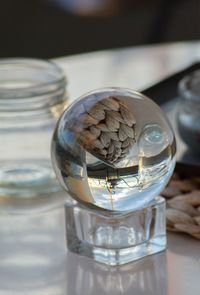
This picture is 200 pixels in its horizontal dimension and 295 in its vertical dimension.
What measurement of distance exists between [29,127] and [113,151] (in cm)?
21

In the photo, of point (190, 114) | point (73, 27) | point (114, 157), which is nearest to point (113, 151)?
point (114, 157)

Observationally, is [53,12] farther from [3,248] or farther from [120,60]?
[3,248]

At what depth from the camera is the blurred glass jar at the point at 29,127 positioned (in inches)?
27.9

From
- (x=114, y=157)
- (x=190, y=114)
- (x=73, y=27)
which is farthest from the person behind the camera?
(x=73, y=27)

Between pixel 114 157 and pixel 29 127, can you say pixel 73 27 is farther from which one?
pixel 114 157

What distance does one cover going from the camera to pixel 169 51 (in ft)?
3.68

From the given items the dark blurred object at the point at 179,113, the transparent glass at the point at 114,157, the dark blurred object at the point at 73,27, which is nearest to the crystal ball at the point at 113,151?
the transparent glass at the point at 114,157

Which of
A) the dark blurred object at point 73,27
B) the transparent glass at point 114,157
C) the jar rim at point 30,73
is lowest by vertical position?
the dark blurred object at point 73,27

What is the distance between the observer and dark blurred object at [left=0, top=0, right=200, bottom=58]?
5.96 ft

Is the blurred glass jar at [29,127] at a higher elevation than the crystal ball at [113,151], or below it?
below

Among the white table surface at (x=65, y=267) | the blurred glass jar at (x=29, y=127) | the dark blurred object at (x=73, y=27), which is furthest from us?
the dark blurred object at (x=73, y=27)

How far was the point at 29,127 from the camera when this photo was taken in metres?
0.73

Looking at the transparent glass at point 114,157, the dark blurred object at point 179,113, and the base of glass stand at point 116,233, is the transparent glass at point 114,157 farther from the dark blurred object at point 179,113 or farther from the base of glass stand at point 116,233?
the dark blurred object at point 179,113

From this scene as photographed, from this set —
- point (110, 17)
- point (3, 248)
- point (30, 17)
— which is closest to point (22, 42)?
point (30, 17)
